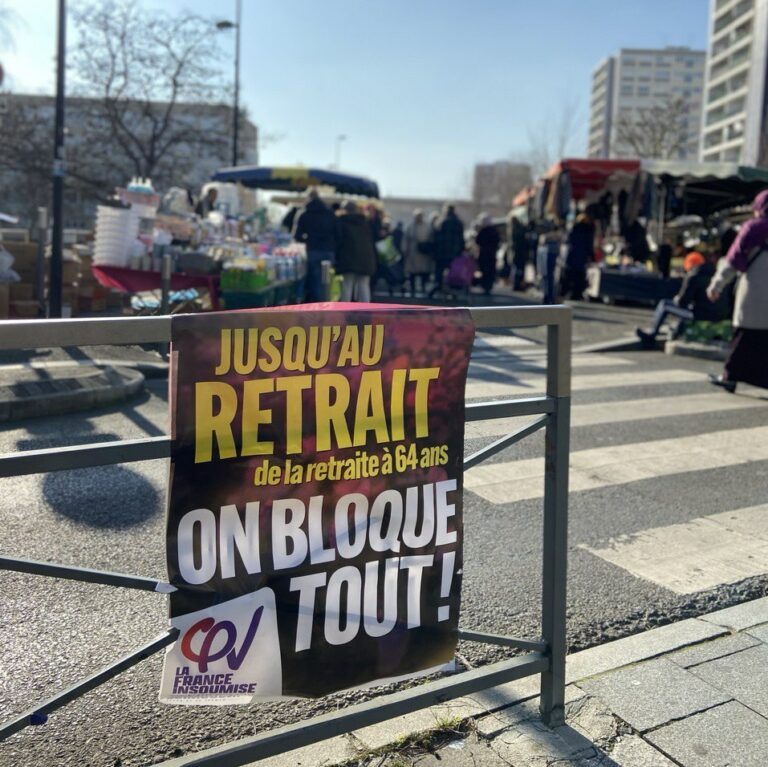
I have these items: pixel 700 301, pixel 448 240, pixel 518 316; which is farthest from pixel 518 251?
pixel 518 316

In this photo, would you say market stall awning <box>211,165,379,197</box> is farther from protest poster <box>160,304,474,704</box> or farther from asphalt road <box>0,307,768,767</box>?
protest poster <box>160,304,474,704</box>

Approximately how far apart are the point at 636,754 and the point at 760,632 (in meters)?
1.06

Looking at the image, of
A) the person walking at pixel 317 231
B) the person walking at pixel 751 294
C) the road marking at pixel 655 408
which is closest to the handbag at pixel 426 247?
the person walking at pixel 317 231

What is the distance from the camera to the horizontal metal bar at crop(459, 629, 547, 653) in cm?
231

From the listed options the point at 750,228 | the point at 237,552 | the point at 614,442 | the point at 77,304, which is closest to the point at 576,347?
the point at 750,228

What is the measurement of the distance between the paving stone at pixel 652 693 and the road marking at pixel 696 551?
860mm

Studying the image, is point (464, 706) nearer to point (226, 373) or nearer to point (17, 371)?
point (226, 373)

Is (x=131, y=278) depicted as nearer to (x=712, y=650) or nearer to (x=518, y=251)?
(x=712, y=650)

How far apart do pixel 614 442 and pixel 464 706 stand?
397 cm

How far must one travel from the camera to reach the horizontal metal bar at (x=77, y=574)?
1.74 metres

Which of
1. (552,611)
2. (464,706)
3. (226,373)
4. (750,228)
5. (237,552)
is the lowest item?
(464,706)

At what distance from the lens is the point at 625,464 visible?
5.57 meters

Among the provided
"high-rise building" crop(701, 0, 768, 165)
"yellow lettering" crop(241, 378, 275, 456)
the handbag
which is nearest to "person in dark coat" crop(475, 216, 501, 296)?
the handbag

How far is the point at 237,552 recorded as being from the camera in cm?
194
